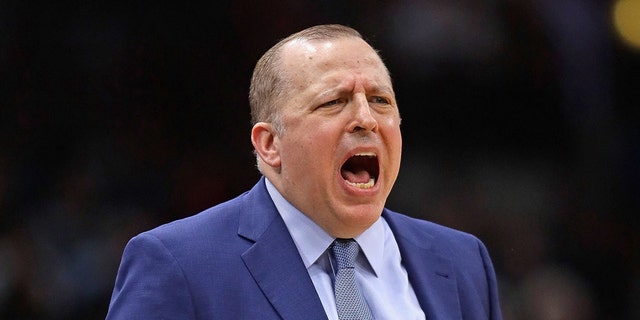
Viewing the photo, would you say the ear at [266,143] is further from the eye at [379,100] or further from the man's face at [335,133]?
the eye at [379,100]

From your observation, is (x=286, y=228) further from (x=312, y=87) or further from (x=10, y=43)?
(x=10, y=43)

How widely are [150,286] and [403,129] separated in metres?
3.06

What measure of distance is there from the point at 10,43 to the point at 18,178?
2.12 feet

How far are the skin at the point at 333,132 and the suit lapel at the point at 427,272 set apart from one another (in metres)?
0.21

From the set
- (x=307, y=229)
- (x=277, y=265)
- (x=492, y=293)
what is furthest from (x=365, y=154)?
(x=492, y=293)

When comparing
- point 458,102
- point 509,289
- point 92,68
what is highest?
point 92,68

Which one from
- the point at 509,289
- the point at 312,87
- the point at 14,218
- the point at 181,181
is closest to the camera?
the point at 312,87

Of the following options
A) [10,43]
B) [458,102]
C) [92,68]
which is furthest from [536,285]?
[10,43]

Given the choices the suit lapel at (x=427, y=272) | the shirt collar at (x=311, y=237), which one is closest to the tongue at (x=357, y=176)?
the shirt collar at (x=311, y=237)

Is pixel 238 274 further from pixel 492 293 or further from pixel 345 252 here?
pixel 492 293

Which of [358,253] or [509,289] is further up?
[358,253]

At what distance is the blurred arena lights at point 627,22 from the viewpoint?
558 centimetres

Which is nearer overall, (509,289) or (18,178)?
(18,178)

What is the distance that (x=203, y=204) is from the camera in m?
4.65
